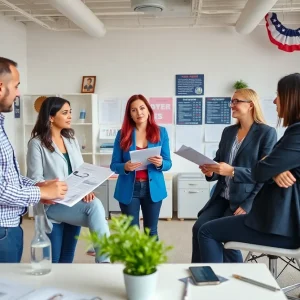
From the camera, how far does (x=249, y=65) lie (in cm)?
524

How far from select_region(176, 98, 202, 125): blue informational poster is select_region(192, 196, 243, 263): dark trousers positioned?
2827 mm

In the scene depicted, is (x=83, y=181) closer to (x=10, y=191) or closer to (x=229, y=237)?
(x=10, y=191)

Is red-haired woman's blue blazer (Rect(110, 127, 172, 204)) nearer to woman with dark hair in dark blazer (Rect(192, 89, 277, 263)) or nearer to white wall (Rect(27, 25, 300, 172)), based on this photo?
woman with dark hair in dark blazer (Rect(192, 89, 277, 263))

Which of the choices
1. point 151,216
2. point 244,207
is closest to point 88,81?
point 151,216

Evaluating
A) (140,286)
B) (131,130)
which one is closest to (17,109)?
(131,130)

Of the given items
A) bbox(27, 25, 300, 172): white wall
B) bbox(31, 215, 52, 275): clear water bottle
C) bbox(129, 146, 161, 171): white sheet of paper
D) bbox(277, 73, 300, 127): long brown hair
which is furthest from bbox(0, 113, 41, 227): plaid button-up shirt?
bbox(27, 25, 300, 172): white wall

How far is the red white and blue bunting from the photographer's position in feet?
15.8

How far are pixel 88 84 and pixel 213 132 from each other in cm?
191

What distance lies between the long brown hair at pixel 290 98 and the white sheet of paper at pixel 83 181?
1.05 m

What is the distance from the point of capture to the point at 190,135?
5.40 m

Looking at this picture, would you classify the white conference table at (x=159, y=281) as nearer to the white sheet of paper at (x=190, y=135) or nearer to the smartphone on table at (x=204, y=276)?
the smartphone on table at (x=204, y=276)

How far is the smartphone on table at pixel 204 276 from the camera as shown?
141cm

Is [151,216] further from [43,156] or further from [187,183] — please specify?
[187,183]

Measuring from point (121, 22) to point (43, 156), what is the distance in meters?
3.47
